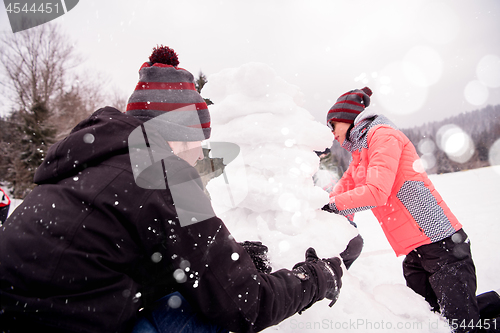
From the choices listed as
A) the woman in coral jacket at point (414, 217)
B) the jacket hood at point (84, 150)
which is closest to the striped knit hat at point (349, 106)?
the woman in coral jacket at point (414, 217)

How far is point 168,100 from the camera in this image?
155 centimetres

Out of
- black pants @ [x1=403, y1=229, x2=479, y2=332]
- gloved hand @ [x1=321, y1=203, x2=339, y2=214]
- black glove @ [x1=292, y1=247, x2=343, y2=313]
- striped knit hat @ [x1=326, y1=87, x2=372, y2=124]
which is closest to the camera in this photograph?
black glove @ [x1=292, y1=247, x2=343, y2=313]

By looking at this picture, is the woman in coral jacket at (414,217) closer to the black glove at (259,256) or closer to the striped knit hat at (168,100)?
the black glove at (259,256)

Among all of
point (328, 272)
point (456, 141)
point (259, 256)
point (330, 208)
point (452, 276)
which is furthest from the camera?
point (456, 141)

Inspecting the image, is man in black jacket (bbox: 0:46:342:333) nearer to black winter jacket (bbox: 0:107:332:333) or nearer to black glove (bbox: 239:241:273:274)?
black winter jacket (bbox: 0:107:332:333)

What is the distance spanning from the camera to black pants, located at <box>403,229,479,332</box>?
1.94 metres

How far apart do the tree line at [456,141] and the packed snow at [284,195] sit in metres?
35.7

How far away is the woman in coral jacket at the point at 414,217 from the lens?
199 cm

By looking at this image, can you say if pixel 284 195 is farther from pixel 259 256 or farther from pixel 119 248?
pixel 119 248

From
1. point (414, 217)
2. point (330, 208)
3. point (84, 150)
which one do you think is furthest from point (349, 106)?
point (84, 150)

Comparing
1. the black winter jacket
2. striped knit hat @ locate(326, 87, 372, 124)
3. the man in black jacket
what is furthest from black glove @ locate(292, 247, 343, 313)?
striped knit hat @ locate(326, 87, 372, 124)

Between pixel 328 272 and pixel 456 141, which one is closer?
pixel 328 272

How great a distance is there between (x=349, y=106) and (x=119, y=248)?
2.75 m

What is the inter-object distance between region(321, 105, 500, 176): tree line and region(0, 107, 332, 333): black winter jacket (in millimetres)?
37234
